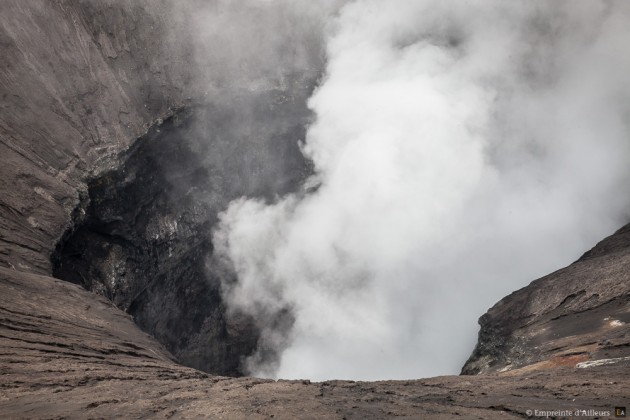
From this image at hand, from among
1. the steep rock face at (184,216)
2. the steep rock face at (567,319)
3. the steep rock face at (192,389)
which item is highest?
the steep rock face at (184,216)

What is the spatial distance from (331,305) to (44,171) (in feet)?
59.0

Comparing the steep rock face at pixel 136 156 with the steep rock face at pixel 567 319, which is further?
the steep rock face at pixel 136 156

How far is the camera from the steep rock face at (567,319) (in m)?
14.7

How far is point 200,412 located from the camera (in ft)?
32.4

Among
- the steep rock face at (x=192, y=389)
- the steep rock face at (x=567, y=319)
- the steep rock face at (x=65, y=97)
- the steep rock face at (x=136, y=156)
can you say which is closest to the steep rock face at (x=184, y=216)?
the steep rock face at (x=136, y=156)

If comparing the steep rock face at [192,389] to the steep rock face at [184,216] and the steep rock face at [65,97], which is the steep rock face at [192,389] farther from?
the steep rock face at [184,216]

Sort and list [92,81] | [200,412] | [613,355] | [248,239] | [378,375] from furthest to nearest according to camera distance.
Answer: [248,239] → [378,375] → [92,81] → [613,355] → [200,412]

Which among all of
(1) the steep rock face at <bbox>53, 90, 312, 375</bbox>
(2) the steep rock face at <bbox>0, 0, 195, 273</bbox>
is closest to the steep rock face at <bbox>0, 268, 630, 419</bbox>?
(2) the steep rock face at <bbox>0, 0, 195, 273</bbox>

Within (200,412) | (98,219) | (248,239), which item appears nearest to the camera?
(200,412)

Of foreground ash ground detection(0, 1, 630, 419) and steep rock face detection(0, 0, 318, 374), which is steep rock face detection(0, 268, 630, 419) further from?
steep rock face detection(0, 0, 318, 374)

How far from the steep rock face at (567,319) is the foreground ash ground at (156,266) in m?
0.07

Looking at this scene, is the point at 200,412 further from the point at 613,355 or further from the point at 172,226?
the point at 172,226

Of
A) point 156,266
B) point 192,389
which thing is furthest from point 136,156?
point 192,389

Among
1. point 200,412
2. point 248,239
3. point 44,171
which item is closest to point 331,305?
point 248,239
